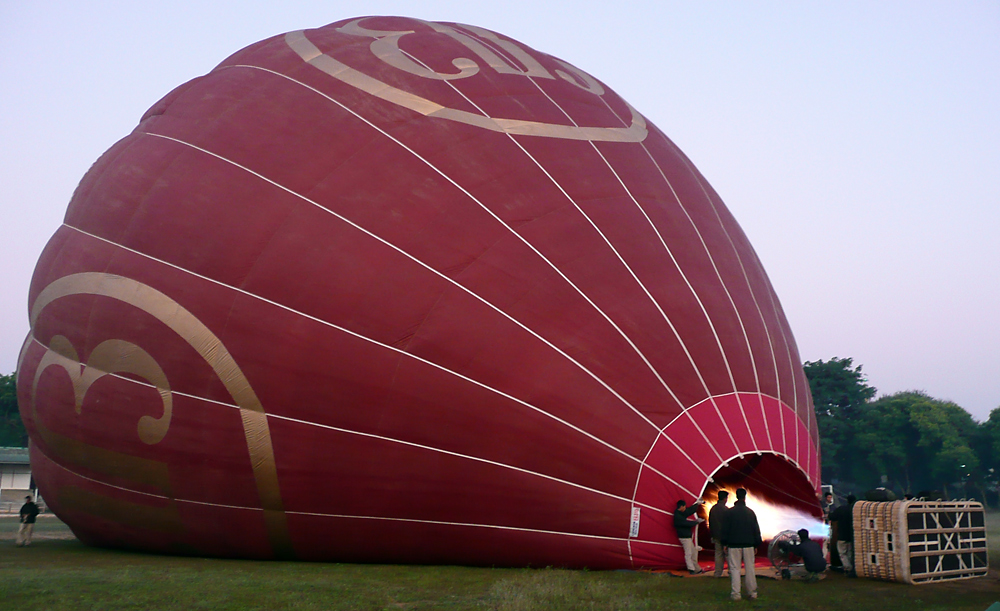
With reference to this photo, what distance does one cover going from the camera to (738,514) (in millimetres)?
6648

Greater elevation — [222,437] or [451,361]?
[451,361]

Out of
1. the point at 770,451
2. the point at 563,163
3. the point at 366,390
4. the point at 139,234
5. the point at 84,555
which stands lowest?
the point at 84,555

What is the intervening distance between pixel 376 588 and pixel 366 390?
192cm

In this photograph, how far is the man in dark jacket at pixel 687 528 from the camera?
7.36m

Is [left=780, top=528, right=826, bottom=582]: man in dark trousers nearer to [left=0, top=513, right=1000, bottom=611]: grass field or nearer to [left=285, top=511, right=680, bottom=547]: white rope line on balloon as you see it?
[left=0, top=513, right=1000, bottom=611]: grass field

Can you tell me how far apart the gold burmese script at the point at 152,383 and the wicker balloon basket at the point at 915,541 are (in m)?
A: 5.72

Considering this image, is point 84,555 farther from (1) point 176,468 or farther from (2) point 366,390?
(2) point 366,390

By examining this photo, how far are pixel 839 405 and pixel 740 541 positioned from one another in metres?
39.8

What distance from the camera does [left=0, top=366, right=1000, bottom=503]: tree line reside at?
126ft

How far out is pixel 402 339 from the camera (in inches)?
302

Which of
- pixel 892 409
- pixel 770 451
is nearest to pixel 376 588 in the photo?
pixel 770 451

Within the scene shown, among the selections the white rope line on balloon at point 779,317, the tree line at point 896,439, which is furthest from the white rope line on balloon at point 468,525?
the tree line at point 896,439

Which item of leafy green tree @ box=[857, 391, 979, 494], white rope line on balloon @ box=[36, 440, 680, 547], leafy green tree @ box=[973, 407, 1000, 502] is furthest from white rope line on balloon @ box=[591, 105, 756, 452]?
leafy green tree @ box=[973, 407, 1000, 502]

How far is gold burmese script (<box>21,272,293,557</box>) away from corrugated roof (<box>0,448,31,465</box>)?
2898 cm
